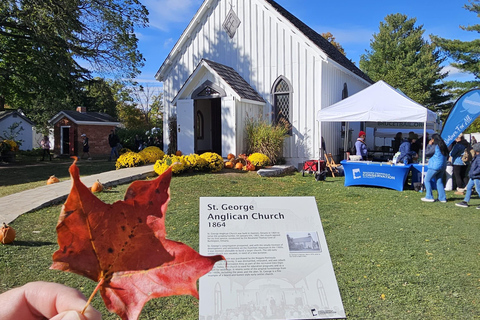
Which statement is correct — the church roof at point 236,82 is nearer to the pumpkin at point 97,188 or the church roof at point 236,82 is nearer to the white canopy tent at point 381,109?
the white canopy tent at point 381,109

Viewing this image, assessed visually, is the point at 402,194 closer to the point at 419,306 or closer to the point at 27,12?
the point at 419,306

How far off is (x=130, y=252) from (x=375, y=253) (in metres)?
5.66

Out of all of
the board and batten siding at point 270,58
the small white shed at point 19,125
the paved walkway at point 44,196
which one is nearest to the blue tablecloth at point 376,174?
the board and batten siding at point 270,58

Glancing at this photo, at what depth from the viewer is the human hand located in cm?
99

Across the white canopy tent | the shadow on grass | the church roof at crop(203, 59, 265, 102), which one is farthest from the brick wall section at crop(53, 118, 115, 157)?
the shadow on grass

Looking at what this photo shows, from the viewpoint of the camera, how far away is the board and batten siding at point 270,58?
16.4 meters

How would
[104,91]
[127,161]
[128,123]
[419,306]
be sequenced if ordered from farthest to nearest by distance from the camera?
[128,123], [104,91], [127,161], [419,306]

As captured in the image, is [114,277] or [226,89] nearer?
[114,277]

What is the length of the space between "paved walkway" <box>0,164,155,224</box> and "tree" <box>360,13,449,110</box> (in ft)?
131

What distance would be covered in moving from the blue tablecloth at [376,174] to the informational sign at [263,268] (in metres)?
9.82

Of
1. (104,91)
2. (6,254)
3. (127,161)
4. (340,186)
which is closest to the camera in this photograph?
(6,254)

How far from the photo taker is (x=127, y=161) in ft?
47.3

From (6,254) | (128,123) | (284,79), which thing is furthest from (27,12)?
(128,123)

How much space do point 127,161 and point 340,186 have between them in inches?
322
